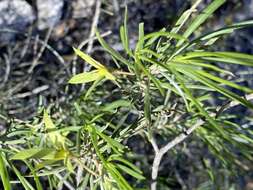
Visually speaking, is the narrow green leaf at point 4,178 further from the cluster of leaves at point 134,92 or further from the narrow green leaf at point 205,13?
the narrow green leaf at point 205,13

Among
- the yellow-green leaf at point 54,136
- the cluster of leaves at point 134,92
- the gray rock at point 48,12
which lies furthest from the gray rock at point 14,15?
the yellow-green leaf at point 54,136

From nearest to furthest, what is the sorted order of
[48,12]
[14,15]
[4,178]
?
1. [4,178]
2. [14,15]
3. [48,12]

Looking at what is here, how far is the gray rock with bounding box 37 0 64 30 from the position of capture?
5.28ft

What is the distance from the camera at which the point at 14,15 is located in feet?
4.96

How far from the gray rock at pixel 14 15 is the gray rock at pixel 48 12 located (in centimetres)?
3

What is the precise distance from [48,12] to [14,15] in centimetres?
14

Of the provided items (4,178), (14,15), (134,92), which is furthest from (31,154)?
(14,15)

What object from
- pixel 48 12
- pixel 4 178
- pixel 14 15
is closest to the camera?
pixel 4 178

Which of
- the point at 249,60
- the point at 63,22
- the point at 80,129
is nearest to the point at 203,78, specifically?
the point at 249,60

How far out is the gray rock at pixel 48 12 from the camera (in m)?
1.61

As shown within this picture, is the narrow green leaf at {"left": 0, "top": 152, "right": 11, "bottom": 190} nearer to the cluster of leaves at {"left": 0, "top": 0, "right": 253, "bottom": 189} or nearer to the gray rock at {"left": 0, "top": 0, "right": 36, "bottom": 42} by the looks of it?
the cluster of leaves at {"left": 0, "top": 0, "right": 253, "bottom": 189}

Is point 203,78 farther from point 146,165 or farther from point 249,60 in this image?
point 146,165

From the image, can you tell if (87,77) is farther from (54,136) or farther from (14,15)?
(14,15)

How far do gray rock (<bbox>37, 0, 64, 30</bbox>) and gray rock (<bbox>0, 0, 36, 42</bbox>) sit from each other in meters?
0.03
